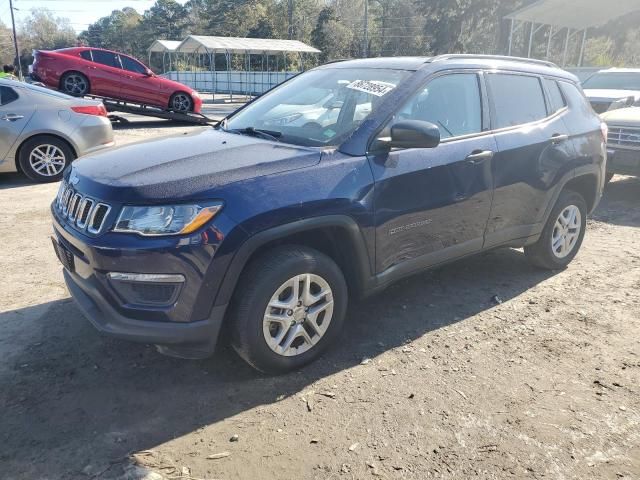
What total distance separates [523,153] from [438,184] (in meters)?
0.98

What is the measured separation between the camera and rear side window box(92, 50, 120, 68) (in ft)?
49.8

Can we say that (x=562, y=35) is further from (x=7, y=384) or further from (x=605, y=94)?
(x=7, y=384)

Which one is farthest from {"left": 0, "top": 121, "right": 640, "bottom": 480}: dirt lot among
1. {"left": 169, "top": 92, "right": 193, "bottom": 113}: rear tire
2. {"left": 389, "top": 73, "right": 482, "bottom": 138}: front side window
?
{"left": 169, "top": 92, "right": 193, "bottom": 113}: rear tire

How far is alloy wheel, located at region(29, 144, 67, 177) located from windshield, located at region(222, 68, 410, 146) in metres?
4.56

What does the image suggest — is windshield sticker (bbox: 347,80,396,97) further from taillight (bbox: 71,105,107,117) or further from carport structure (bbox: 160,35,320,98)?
carport structure (bbox: 160,35,320,98)

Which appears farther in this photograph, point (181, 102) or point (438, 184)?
point (181, 102)

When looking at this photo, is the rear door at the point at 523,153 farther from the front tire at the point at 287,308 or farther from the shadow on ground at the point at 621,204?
the shadow on ground at the point at 621,204

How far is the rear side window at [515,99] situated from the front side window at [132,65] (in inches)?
530

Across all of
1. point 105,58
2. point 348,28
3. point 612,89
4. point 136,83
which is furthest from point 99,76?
point 348,28

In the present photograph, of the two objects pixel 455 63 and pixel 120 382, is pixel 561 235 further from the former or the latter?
pixel 120 382

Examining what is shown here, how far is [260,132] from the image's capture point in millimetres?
3740

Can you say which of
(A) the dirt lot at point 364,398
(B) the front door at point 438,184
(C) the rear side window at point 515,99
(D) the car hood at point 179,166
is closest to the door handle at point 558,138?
(C) the rear side window at point 515,99

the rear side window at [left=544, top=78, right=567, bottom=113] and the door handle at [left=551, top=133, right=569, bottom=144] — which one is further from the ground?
the rear side window at [left=544, top=78, right=567, bottom=113]

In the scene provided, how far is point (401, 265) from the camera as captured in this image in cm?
357
